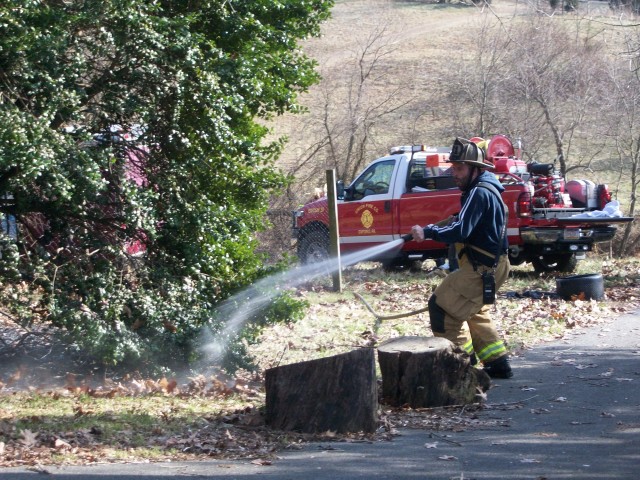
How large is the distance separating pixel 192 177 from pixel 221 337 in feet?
4.91

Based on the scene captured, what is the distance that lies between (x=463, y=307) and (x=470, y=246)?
1.80 ft

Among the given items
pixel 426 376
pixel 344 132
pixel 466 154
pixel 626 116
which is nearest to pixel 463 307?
pixel 426 376

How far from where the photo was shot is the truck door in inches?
639

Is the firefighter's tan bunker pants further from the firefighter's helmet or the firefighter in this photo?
the firefighter's helmet

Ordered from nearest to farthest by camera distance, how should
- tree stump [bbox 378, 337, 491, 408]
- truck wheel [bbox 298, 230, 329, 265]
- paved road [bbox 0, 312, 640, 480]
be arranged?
paved road [bbox 0, 312, 640, 480], tree stump [bbox 378, 337, 491, 408], truck wheel [bbox 298, 230, 329, 265]

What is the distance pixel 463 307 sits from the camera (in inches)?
317

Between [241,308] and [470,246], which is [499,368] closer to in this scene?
[470,246]

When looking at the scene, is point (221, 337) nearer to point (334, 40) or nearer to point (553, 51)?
point (553, 51)

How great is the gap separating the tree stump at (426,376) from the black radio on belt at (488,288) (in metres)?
Answer: 0.73

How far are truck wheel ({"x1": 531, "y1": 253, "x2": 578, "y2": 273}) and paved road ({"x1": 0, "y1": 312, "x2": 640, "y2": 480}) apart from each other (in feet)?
25.0

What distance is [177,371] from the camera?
332 inches

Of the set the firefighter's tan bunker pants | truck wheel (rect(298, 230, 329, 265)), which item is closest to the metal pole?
truck wheel (rect(298, 230, 329, 265))

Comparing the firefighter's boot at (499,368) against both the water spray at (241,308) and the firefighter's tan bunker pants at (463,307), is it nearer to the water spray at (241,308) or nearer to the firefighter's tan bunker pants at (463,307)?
the firefighter's tan bunker pants at (463,307)

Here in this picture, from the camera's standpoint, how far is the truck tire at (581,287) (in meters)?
13.1
